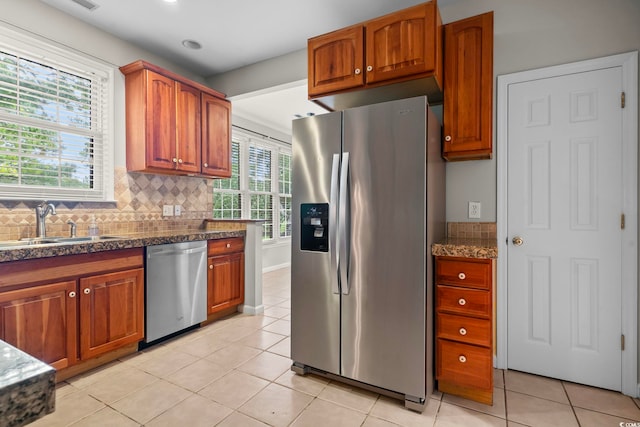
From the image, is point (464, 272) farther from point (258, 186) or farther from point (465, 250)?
point (258, 186)

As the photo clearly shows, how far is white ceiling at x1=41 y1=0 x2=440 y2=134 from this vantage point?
2.62 m

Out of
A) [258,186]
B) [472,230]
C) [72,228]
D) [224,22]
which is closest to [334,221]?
[472,230]

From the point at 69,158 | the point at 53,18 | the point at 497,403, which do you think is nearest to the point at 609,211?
the point at 497,403

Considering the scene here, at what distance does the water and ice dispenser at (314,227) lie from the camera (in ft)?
7.21

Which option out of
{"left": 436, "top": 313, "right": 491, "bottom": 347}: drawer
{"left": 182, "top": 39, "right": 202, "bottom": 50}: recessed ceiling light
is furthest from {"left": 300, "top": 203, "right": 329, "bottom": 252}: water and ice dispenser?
{"left": 182, "top": 39, "right": 202, "bottom": 50}: recessed ceiling light

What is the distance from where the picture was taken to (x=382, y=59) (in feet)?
7.20

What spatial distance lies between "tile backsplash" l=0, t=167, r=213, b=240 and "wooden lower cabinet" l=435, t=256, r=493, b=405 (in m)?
2.85

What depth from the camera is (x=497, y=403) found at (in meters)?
1.99

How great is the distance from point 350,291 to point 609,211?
69.8 inches

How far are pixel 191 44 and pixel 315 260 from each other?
2.60 m

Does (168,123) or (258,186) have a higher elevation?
(168,123)

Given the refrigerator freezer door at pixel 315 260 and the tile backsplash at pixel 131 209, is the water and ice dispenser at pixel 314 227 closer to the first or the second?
the refrigerator freezer door at pixel 315 260

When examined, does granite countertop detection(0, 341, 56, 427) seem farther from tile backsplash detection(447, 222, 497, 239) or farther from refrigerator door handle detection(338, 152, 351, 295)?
tile backsplash detection(447, 222, 497, 239)

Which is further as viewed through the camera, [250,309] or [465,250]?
[250,309]
